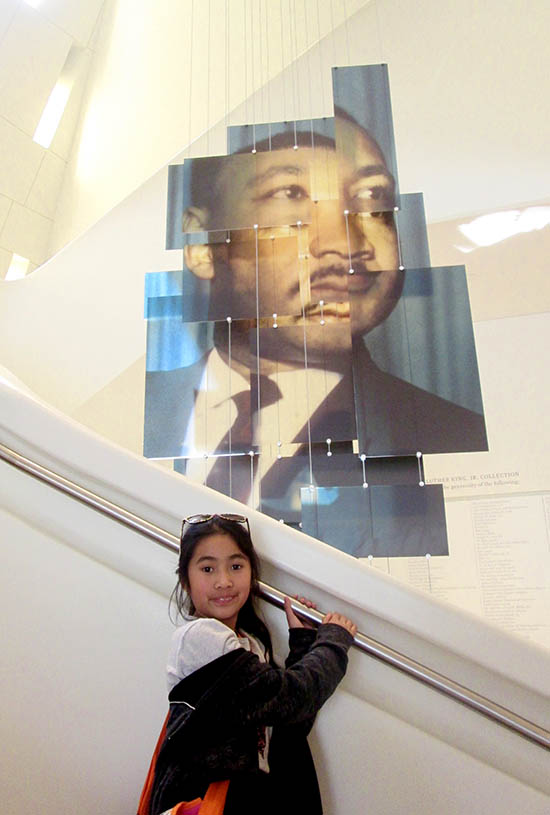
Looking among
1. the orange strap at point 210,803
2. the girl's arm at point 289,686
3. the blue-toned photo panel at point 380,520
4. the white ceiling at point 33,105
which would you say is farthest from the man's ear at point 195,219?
the white ceiling at point 33,105

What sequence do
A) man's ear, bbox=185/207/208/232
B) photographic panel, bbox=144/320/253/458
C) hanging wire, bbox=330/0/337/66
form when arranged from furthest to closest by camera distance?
hanging wire, bbox=330/0/337/66, man's ear, bbox=185/207/208/232, photographic panel, bbox=144/320/253/458

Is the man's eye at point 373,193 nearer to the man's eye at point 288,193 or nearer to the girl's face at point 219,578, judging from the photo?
the man's eye at point 288,193

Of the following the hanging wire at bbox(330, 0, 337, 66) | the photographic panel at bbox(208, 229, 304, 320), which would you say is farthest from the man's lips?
the hanging wire at bbox(330, 0, 337, 66)

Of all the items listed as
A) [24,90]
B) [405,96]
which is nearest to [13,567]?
[405,96]

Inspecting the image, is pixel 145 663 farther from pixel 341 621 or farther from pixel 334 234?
pixel 334 234

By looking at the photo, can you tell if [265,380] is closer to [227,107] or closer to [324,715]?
[324,715]

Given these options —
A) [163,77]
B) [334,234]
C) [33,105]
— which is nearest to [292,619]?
[334,234]

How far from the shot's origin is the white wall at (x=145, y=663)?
1.57m

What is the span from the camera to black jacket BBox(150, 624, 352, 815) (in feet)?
4.52

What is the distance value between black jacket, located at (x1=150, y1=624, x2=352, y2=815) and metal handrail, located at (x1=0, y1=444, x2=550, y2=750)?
0.60ft

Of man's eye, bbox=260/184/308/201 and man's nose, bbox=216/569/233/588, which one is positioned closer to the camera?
man's nose, bbox=216/569/233/588

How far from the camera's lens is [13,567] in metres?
1.89

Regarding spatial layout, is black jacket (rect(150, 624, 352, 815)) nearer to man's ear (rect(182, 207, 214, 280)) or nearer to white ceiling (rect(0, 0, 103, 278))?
man's ear (rect(182, 207, 214, 280))

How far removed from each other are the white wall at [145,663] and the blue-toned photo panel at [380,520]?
1808 millimetres
